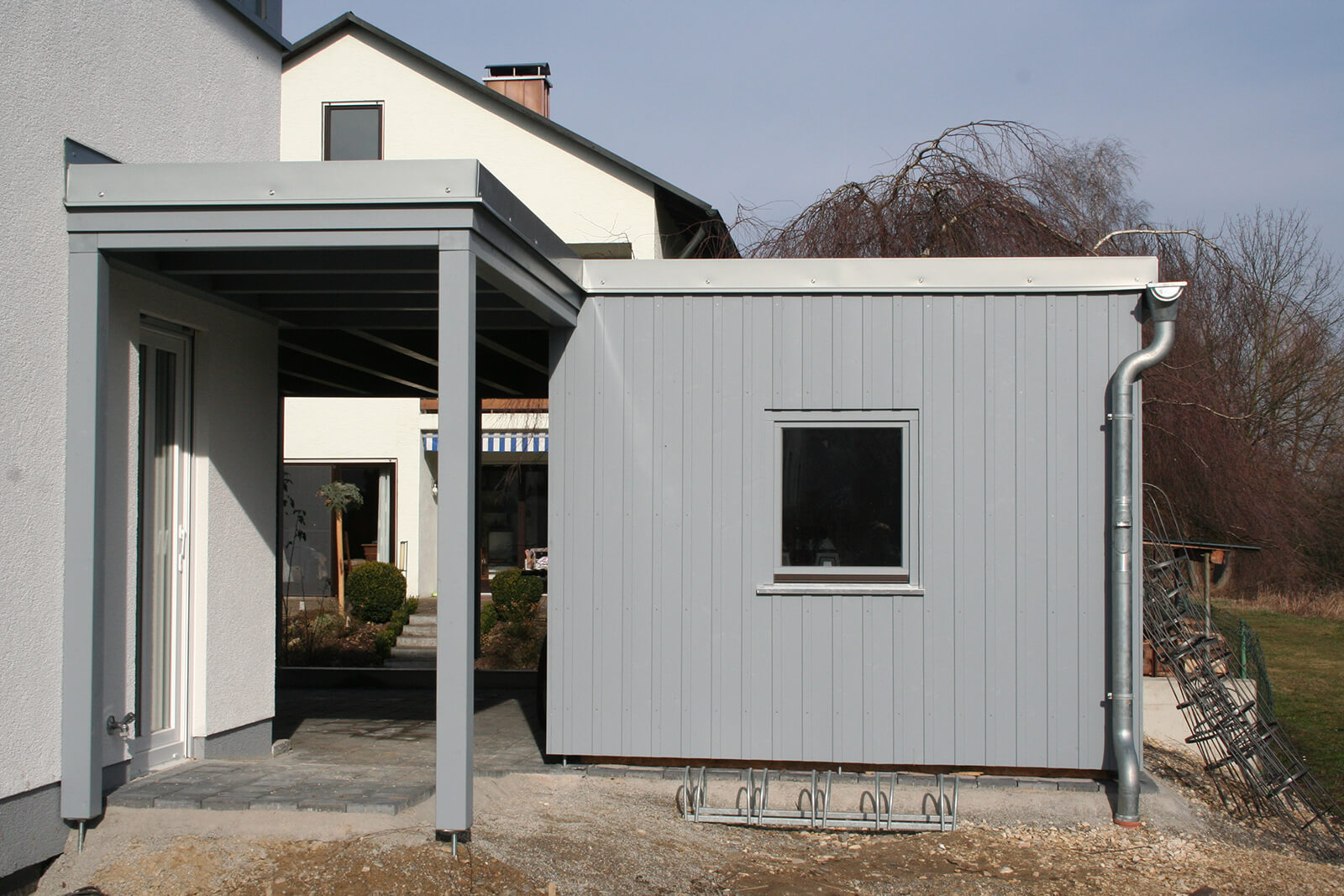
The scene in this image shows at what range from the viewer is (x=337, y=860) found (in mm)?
4539

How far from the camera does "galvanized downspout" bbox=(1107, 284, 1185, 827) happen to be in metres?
5.81

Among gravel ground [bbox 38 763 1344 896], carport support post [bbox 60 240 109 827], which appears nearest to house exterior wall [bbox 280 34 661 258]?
gravel ground [bbox 38 763 1344 896]

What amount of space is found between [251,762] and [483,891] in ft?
6.43

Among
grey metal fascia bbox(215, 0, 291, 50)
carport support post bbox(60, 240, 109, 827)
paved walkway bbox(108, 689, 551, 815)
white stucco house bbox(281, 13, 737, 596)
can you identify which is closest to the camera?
carport support post bbox(60, 240, 109, 827)

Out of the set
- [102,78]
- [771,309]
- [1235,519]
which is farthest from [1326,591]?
[102,78]

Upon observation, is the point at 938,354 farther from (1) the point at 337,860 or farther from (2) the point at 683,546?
(1) the point at 337,860

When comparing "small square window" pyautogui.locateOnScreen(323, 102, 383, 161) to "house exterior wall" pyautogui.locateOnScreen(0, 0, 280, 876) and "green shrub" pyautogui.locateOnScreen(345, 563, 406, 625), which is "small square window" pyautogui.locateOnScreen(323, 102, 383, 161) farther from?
"house exterior wall" pyautogui.locateOnScreen(0, 0, 280, 876)

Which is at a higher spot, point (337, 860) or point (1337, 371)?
point (1337, 371)

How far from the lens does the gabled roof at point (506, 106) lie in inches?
608

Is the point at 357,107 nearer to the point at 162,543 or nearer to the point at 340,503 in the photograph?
the point at 340,503

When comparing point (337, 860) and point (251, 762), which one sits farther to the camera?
point (251, 762)

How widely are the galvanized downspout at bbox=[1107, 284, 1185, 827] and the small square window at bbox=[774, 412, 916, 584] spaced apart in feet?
3.62

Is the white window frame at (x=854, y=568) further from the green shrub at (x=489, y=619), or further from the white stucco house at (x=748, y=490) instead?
the green shrub at (x=489, y=619)

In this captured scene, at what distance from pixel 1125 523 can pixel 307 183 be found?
435 centimetres
